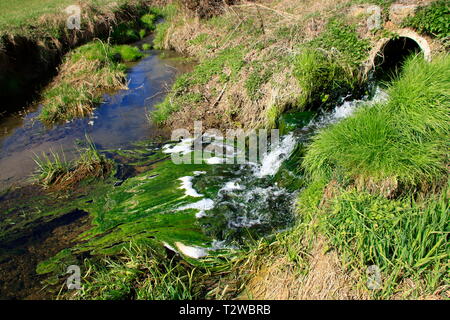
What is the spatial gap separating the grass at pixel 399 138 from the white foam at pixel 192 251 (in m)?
1.94

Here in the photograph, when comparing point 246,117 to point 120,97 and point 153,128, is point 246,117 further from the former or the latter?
point 120,97

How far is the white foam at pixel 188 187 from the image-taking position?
5656 mm

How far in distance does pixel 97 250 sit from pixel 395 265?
12.3 ft

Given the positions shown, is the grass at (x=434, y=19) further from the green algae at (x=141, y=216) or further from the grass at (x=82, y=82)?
the grass at (x=82, y=82)

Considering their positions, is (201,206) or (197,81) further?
(197,81)

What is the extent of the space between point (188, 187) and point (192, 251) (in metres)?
1.55

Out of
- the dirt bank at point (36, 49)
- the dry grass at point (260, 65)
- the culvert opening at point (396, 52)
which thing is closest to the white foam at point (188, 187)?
the dry grass at point (260, 65)

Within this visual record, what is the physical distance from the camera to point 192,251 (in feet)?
14.9

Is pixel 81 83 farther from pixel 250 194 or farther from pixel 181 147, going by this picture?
pixel 250 194

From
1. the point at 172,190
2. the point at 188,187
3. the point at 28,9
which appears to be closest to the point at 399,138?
the point at 188,187

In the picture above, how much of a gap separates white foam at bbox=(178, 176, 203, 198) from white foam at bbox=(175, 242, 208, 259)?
3.77 feet

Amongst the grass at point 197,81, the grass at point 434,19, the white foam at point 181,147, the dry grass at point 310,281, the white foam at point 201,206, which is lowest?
the dry grass at point 310,281
